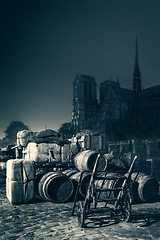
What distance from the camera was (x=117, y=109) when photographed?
6438 cm

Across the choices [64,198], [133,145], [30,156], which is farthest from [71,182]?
[133,145]

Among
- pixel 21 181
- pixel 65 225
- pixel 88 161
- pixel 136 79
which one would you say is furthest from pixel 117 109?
pixel 65 225

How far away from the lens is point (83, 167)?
897 centimetres

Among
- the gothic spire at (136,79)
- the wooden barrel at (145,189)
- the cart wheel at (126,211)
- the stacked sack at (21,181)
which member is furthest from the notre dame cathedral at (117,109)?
the cart wheel at (126,211)

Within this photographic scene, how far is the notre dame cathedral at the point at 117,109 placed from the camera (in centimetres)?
4681

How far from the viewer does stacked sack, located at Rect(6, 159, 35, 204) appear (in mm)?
7242

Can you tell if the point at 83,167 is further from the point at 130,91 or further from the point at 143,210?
the point at 130,91

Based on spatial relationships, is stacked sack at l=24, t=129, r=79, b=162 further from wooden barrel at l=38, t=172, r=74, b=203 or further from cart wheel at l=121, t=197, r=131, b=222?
cart wheel at l=121, t=197, r=131, b=222

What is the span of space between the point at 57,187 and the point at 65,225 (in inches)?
94.1

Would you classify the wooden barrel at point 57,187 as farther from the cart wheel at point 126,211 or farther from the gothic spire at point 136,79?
the gothic spire at point 136,79

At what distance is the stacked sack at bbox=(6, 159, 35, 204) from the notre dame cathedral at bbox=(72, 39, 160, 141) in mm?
37534

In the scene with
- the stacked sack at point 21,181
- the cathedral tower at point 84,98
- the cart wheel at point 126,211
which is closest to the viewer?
the cart wheel at point 126,211

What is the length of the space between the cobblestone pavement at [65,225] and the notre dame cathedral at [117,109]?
125ft

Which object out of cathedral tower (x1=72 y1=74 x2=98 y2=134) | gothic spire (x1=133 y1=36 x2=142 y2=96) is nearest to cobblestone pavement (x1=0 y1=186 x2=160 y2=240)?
cathedral tower (x1=72 y1=74 x2=98 y2=134)
